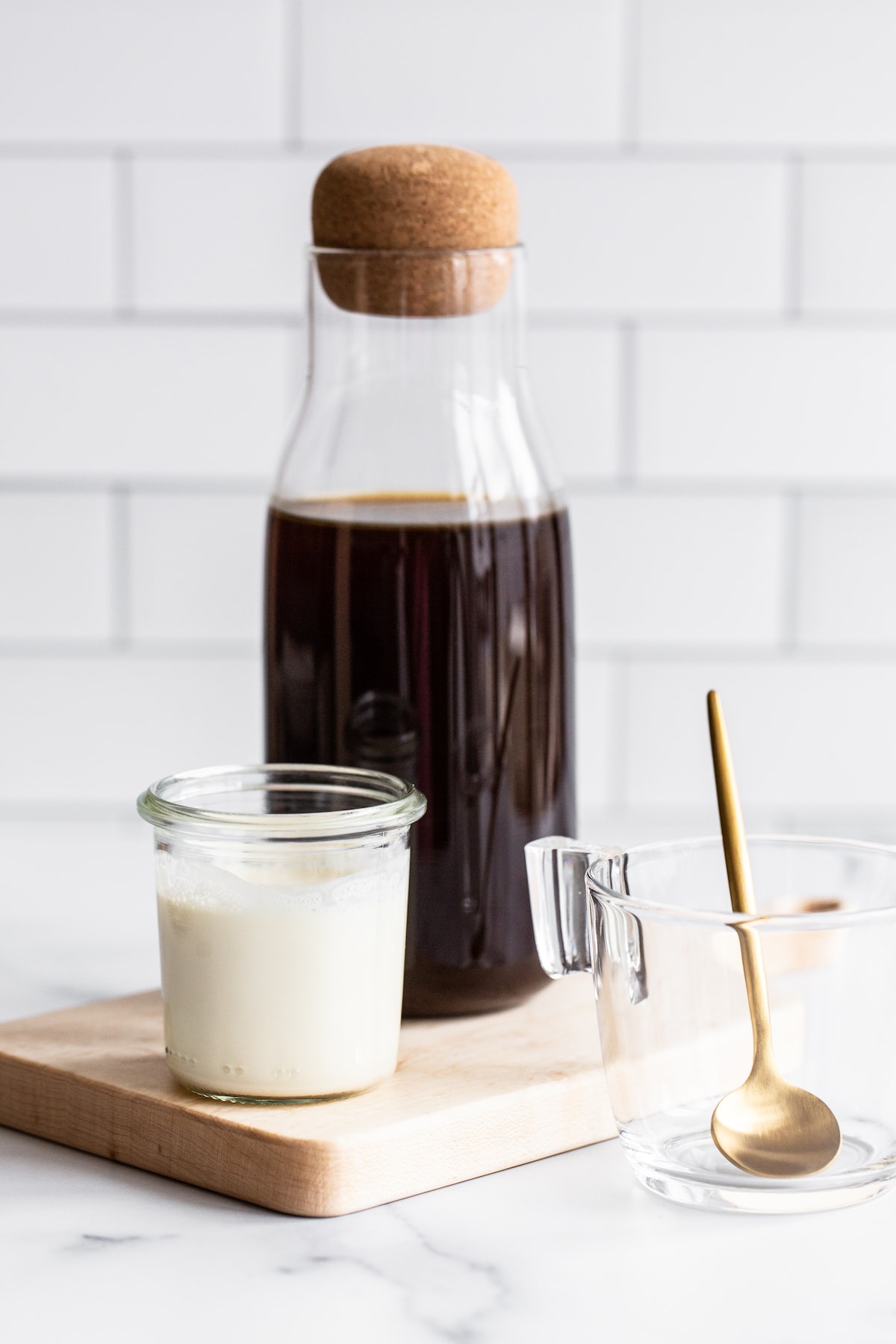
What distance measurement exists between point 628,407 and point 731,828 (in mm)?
821

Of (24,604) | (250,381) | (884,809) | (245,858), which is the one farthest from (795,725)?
(245,858)

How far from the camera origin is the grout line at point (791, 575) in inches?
51.3

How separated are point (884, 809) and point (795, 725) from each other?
0.35 feet

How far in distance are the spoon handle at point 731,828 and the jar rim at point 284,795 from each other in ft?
0.35

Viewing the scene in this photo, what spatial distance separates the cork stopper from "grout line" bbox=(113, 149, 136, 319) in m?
0.68

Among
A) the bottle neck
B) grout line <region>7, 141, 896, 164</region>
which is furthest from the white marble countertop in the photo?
grout line <region>7, 141, 896, 164</region>

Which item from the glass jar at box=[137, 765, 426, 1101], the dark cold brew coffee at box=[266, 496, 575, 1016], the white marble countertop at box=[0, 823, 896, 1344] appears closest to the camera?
the white marble countertop at box=[0, 823, 896, 1344]

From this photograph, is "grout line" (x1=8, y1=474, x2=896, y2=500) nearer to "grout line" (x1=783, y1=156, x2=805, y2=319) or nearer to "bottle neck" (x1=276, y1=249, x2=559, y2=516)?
"grout line" (x1=783, y1=156, x2=805, y2=319)

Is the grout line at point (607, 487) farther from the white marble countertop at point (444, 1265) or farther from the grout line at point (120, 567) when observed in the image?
the white marble countertop at point (444, 1265)

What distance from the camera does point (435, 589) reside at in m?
0.63

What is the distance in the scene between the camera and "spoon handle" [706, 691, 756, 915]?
1.67 ft

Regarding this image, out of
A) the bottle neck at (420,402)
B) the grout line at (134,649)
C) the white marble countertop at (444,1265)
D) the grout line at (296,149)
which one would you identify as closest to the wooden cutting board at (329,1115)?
the white marble countertop at (444,1265)

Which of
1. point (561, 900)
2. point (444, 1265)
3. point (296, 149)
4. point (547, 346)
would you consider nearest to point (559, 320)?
point (547, 346)

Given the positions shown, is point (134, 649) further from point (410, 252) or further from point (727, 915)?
point (727, 915)
